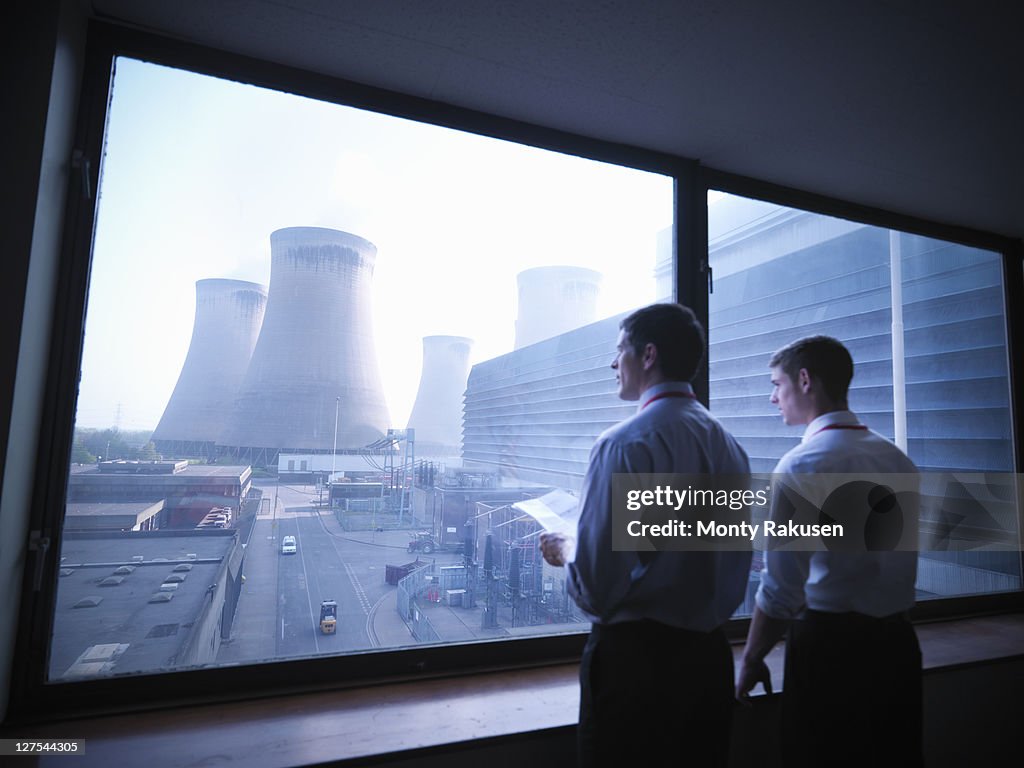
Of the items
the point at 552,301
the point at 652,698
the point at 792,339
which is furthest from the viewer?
the point at 792,339

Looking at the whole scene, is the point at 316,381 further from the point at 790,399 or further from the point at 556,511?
the point at 790,399

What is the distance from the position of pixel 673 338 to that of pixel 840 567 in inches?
25.9

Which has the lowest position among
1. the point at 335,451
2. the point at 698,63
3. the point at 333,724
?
the point at 333,724

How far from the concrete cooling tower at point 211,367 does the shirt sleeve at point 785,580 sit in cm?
141

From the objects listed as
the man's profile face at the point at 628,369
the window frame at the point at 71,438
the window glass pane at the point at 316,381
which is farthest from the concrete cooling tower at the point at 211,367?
the man's profile face at the point at 628,369

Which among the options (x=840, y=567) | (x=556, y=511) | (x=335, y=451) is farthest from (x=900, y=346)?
(x=335, y=451)

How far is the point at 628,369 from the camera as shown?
3.86 ft

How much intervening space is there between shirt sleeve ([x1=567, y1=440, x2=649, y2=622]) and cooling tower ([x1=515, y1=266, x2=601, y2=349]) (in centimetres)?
81

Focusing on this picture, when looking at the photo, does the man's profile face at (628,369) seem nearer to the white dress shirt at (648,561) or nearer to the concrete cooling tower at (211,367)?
the white dress shirt at (648,561)

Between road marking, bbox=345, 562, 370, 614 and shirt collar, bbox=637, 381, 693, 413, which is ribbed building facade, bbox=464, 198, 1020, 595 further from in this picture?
shirt collar, bbox=637, 381, 693, 413

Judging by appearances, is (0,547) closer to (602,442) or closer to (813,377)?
(602,442)

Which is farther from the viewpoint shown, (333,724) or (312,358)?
(312,358)

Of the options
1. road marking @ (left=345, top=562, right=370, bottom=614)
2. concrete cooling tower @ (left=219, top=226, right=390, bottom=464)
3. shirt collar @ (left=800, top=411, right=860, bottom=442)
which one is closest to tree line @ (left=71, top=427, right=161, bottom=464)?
concrete cooling tower @ (left=219, top=226, right=390, bottom=464)

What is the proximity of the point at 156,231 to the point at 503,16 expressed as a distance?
104 cm
